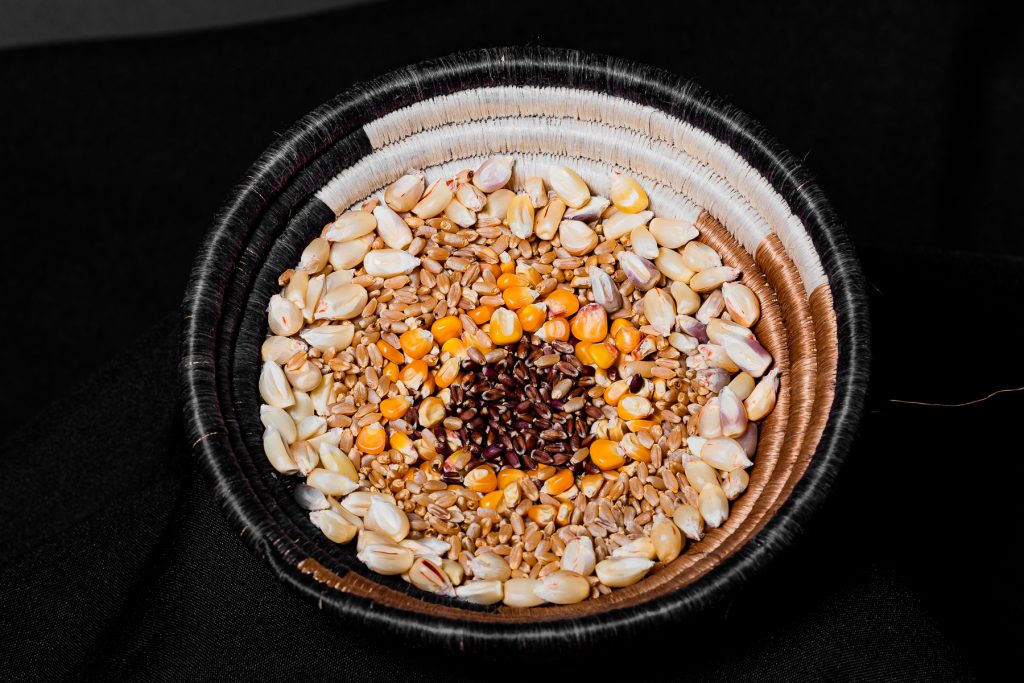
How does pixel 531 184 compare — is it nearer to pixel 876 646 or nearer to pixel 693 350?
pixel 693 350

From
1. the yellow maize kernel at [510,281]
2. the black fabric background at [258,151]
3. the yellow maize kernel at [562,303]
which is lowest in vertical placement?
the black fabric background at [258,151]

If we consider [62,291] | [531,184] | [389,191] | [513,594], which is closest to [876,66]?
[531,184]

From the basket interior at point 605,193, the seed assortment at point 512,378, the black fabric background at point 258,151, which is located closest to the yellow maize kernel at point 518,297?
the seed assortment at point 512,378

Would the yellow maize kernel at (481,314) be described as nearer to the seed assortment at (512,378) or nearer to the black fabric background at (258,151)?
the seed assortment at (512,378)

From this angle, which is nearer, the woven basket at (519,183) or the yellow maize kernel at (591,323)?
the woven basket at (519,183)

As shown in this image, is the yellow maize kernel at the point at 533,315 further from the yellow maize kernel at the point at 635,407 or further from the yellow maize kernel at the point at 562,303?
the yellow maize kernel at the point at 635,407

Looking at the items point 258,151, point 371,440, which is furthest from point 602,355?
point 258,151

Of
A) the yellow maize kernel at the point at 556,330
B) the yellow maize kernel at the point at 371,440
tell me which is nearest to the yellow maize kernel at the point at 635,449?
the yellow maize kernel at the point at 556,330

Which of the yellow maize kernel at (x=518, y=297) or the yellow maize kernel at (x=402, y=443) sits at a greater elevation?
the yellow maize kernel at (x=518, y=297)
